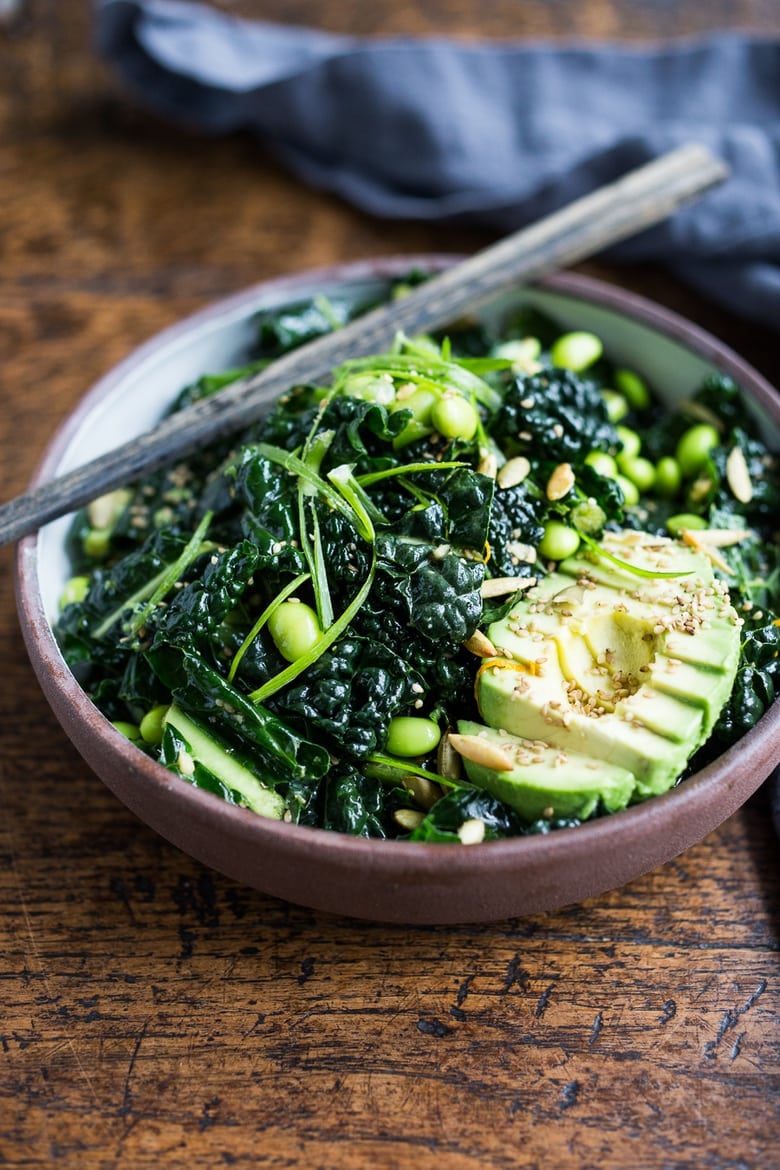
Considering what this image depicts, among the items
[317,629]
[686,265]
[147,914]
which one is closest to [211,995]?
[147,914]

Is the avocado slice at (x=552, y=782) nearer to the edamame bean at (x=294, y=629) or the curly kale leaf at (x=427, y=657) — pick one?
the curly kale leaf at (x=427, y=657)

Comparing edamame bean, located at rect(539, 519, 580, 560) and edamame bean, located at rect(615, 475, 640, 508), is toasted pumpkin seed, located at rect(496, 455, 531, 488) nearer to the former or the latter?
edamame bean, located at rect(539, 519, 580, 560)

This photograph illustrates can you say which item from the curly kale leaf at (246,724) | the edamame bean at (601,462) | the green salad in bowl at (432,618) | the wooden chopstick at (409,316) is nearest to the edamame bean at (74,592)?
the green salad in bowl at (432,618)

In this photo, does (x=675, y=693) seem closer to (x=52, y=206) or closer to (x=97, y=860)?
(x=97, y=860)

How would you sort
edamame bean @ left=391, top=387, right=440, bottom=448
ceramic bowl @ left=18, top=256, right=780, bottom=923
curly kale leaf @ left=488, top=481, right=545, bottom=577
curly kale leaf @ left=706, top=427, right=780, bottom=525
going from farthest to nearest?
curly kale leaf @ left=706, top=427, right=780, bottom=525 < edamame bean @ left=391, top=387, right=440, bottom=448 < curly kale leaf @ left=488, top=481, right=545, bottom=577 < ceramic bowl @ left=18, top=256, right=780, bottom=923

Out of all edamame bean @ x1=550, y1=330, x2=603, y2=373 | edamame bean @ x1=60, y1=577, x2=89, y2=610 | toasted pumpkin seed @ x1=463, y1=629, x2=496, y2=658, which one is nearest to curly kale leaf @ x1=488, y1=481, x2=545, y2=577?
toasted pumpkin seed @ x1=463, y1=629, x2=496, y2=658

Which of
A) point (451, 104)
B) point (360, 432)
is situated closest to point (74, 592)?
point (360, 432)

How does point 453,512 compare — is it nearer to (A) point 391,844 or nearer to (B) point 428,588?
(B) point 428,588
